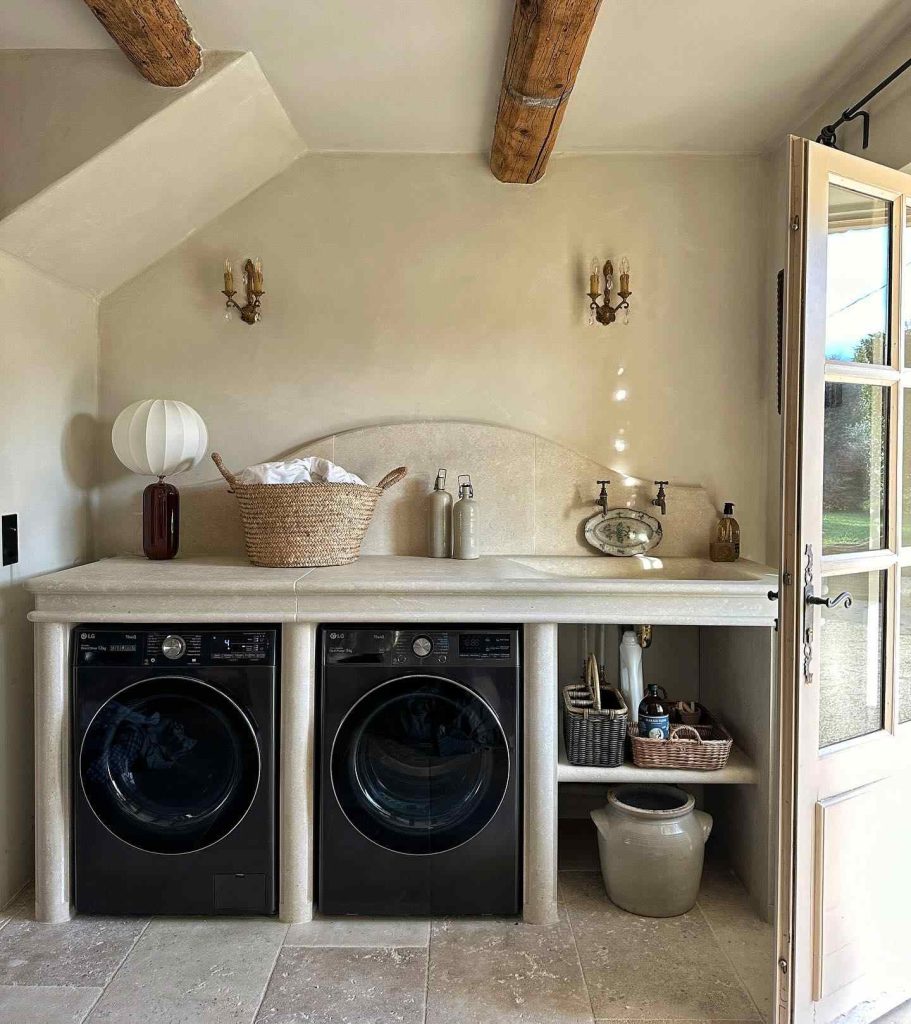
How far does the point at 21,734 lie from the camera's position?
2.44m

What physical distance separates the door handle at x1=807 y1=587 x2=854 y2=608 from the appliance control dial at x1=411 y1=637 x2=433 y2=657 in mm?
1004

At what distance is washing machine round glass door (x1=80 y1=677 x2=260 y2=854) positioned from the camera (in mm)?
2262

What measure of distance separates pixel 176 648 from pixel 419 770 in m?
0.76

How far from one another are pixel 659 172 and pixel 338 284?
1234 millimetres

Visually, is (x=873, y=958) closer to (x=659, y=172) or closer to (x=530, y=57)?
(x=530, y=57)

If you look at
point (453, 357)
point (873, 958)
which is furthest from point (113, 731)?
point (873, 958)

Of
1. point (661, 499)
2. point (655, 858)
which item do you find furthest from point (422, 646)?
point (661, 499)

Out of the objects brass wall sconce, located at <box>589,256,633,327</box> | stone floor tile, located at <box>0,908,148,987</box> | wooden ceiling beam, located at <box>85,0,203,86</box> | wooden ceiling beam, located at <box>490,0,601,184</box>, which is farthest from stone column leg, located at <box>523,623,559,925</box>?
wooden ceiling beam, located at <box>85,0,203,86</box>

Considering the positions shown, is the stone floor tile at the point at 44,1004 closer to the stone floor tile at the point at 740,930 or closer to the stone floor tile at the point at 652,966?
the stone floor tile at the point at 652,966

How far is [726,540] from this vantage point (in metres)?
2.84

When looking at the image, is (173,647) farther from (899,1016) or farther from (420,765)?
(899,1016)

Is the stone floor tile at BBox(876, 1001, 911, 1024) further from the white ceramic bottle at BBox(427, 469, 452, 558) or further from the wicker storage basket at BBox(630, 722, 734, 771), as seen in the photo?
the white ceramic bottle at BBox(427, 469, 452, 558)

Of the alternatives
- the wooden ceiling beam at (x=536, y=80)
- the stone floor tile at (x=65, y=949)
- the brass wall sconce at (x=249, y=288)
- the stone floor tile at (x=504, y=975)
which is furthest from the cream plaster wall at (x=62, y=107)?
the stone floor tile at (x=504, y=975)

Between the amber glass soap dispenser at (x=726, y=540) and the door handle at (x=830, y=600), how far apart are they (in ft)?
3.40
